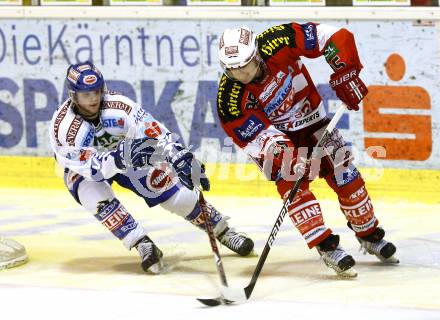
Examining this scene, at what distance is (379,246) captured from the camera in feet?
21.7

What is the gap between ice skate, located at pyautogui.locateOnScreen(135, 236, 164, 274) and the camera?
6.61m

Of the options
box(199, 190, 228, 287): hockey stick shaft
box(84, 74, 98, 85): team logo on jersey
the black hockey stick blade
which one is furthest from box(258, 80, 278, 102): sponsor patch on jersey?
the black hockey stick blade

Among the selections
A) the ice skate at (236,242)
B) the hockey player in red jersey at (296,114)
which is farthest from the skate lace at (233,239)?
the hockey player in red jersey at (296,114)

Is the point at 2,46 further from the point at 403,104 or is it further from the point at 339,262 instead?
the point at 339,262

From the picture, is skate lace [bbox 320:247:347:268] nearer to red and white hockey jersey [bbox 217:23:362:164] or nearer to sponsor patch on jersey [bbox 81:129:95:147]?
red and white hockey jersey [bbox 217:23:362:164]

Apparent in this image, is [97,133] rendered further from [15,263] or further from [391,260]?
[391,260]

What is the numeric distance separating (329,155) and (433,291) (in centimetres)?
99

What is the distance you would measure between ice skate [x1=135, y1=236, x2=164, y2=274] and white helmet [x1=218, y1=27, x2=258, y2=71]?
3.62 ft

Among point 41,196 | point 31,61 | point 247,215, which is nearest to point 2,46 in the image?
point 31,61

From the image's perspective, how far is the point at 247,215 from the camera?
837cm

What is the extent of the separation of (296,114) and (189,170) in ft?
2.22

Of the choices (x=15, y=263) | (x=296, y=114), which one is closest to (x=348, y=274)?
(x=296, y=114)

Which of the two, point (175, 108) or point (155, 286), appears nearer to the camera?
point (155, 286)

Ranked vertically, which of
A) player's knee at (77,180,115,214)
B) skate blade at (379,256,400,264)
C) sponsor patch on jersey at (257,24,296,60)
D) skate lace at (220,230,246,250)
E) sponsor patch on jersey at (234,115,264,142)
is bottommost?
skate lace at (220,230,246,250)
